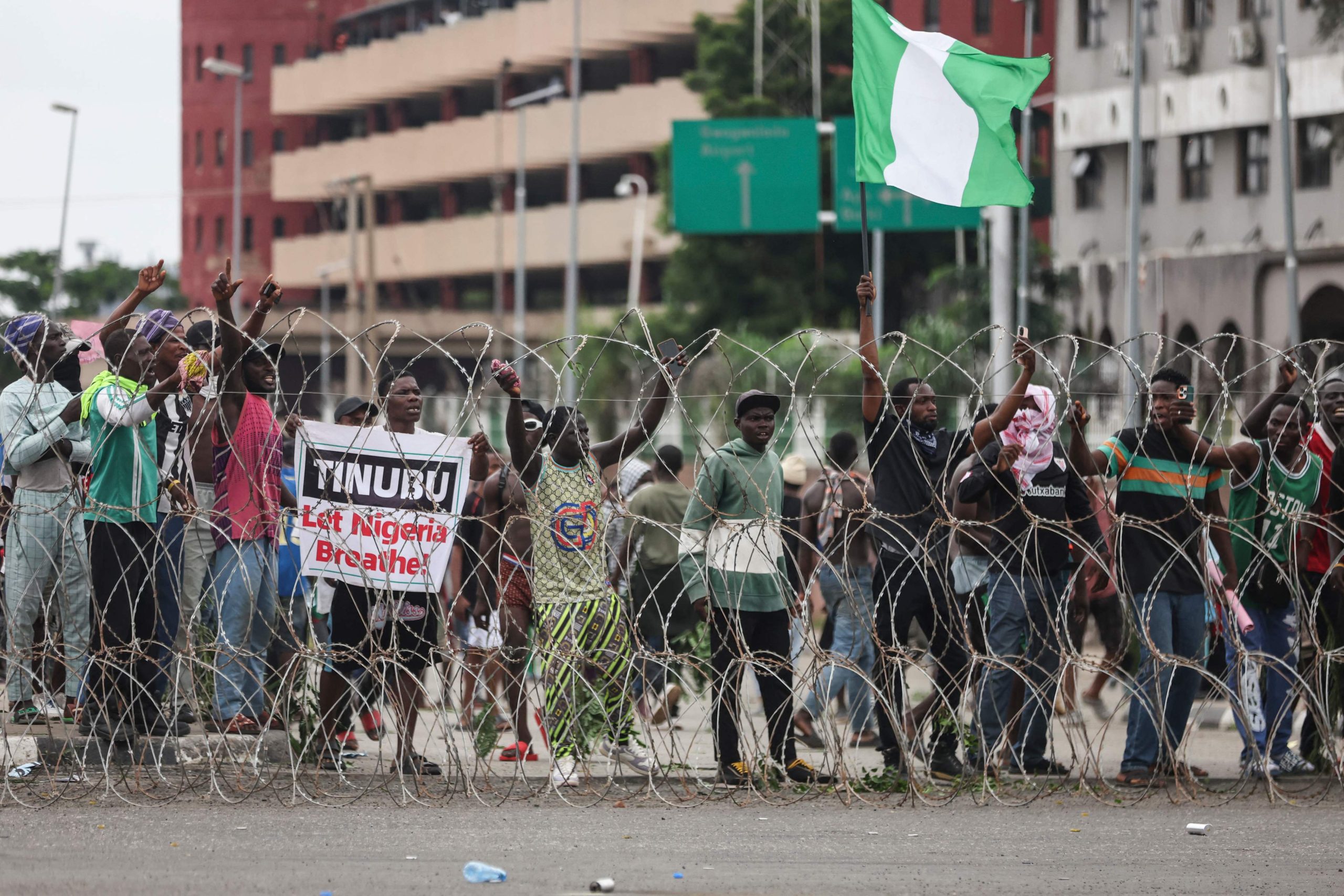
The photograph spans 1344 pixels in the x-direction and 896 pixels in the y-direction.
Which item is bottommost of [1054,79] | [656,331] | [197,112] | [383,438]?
[383,438]

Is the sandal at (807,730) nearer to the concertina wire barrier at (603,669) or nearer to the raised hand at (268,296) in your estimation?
the concertina wire barrier at (603,669)

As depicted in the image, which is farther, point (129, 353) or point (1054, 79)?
point (1054, 79)

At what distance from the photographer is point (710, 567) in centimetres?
825

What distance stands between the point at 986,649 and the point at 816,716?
816 mm

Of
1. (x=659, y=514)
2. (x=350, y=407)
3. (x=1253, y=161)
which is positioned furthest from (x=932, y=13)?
(x=350, y=407)

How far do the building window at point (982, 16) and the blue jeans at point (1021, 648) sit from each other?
3605cm

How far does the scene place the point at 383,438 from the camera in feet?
26.4

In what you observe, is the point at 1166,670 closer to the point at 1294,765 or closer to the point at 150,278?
the point at 1294,765

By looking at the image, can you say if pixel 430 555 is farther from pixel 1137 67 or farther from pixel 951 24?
Result: pixel 951 24

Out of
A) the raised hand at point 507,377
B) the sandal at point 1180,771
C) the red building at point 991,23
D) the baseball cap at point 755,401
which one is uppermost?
the red building at point 991,23

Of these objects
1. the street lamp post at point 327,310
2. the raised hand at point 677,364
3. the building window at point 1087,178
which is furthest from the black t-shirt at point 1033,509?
the street lamp post at point 327,310

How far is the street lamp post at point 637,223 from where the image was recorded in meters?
51.6

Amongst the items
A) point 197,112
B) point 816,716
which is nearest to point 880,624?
point 816,716

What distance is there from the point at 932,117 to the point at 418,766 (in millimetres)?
3823
